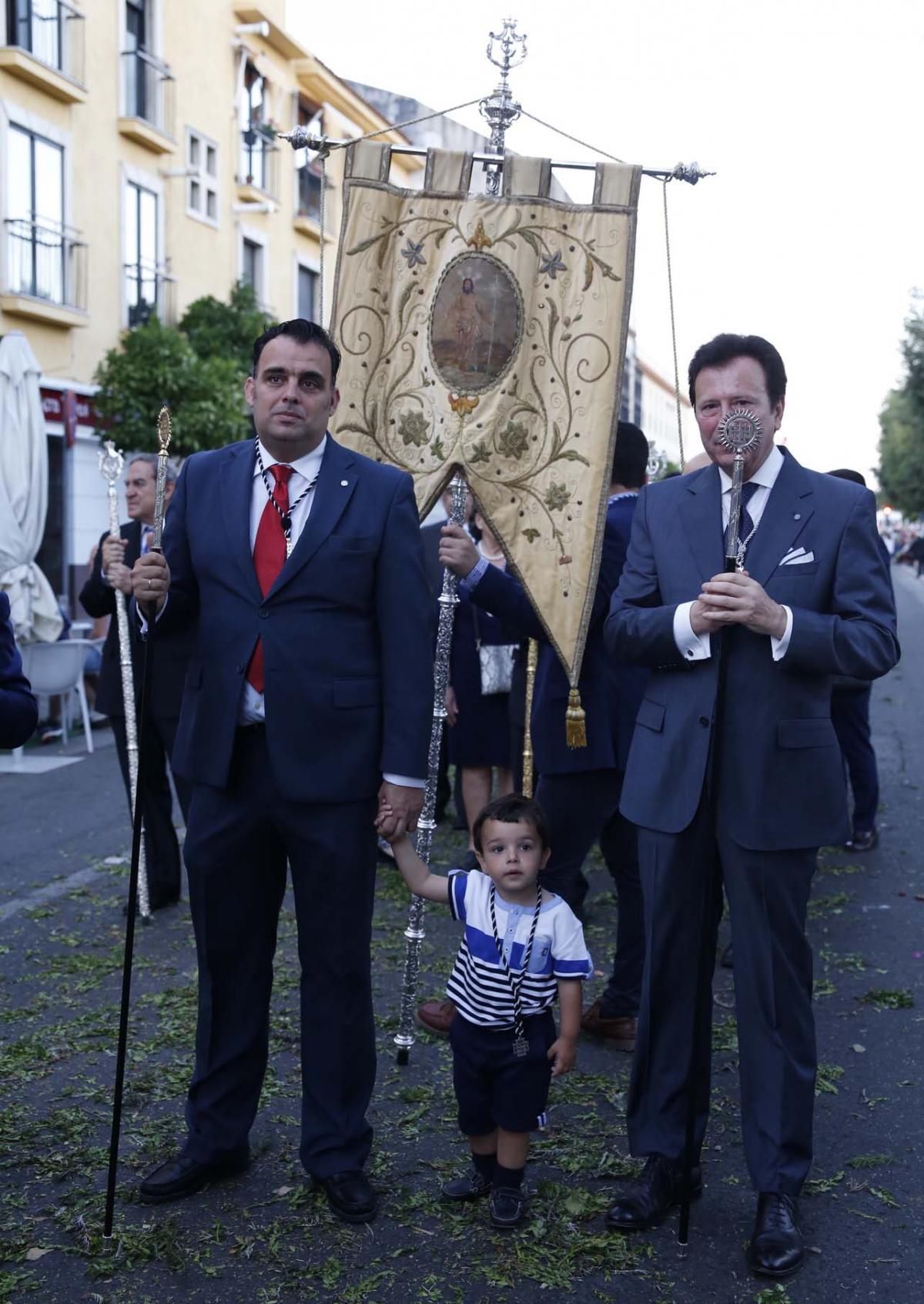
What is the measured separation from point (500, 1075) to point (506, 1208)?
0.35 metres

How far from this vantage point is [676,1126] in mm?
3879

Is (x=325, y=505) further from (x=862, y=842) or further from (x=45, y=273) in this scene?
(x=45, y=273)

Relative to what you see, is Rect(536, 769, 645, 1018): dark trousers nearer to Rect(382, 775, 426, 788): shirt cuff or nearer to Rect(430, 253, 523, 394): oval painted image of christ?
Rect(382, 775, 426, 788): shirt cuff

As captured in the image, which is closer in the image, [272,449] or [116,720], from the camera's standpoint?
[272,449]

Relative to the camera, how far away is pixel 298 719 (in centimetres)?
378

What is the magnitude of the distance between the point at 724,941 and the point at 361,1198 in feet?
10.4

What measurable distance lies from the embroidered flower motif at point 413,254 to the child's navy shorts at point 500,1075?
2.66 metres

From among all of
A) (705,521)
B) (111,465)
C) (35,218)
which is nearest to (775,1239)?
(705,521)

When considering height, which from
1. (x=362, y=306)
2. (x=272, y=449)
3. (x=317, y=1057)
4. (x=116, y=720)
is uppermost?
(x=362, y=306)

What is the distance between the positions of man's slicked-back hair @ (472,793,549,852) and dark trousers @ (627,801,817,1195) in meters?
0.28

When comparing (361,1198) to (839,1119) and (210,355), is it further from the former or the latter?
(210,355)

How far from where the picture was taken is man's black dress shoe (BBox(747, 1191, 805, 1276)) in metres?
3.53

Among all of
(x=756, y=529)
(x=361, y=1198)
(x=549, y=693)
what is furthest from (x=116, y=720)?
(x=756, y=529)

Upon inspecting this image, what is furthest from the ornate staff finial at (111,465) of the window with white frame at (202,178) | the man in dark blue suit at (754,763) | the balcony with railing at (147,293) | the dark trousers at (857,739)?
the window with white frame at (202,178)
